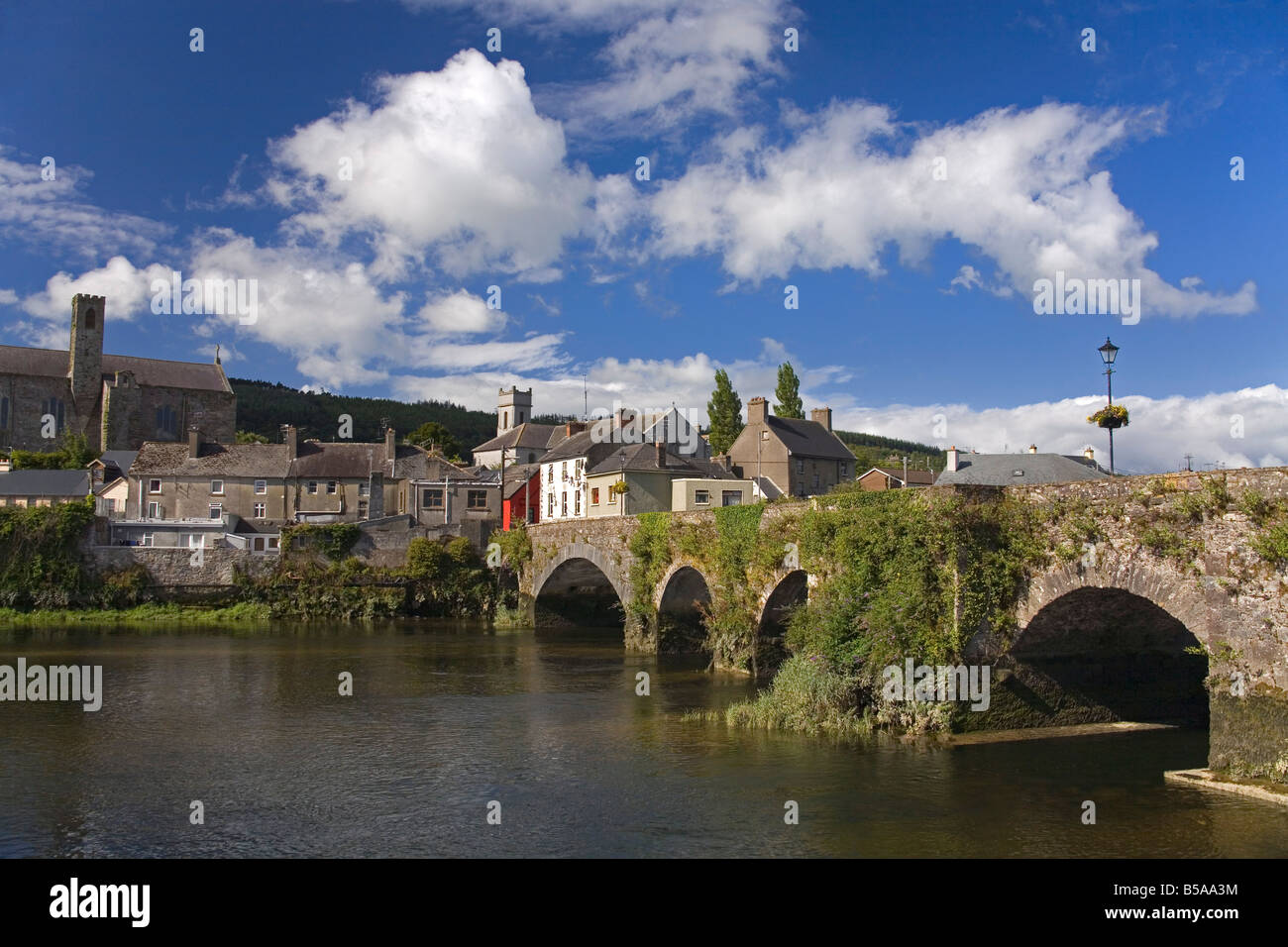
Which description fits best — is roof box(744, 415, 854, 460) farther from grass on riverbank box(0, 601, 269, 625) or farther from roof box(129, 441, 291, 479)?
grass on riverbank box(0, 601, 269, 625)

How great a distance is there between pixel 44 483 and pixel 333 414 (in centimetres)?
7577

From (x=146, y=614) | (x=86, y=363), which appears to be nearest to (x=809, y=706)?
(x=146, y=614)

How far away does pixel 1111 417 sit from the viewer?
1870 cm

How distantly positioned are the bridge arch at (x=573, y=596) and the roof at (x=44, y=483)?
34.5 metres

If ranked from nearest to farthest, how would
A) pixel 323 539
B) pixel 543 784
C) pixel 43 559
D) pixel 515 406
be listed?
pixel 543 784 < pixel 43 559 < pixel 323 539 < pixel 515 406

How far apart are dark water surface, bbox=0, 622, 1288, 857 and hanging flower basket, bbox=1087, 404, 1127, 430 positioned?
617 centimetres

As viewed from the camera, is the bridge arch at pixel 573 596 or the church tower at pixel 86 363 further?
the church tower at pixel 86 363

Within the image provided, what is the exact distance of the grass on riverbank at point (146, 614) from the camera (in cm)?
4256

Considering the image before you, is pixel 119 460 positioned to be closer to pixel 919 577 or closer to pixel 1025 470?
pixel 1025 470

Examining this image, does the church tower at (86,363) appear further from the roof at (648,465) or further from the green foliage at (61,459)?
the roof at (648,465)

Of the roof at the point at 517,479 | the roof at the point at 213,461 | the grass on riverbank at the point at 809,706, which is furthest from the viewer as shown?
the roof at the point at 517,479

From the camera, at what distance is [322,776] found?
53.9ft

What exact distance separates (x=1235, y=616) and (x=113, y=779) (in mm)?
18162

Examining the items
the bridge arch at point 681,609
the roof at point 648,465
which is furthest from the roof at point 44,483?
the bridge arch at point 681,609
